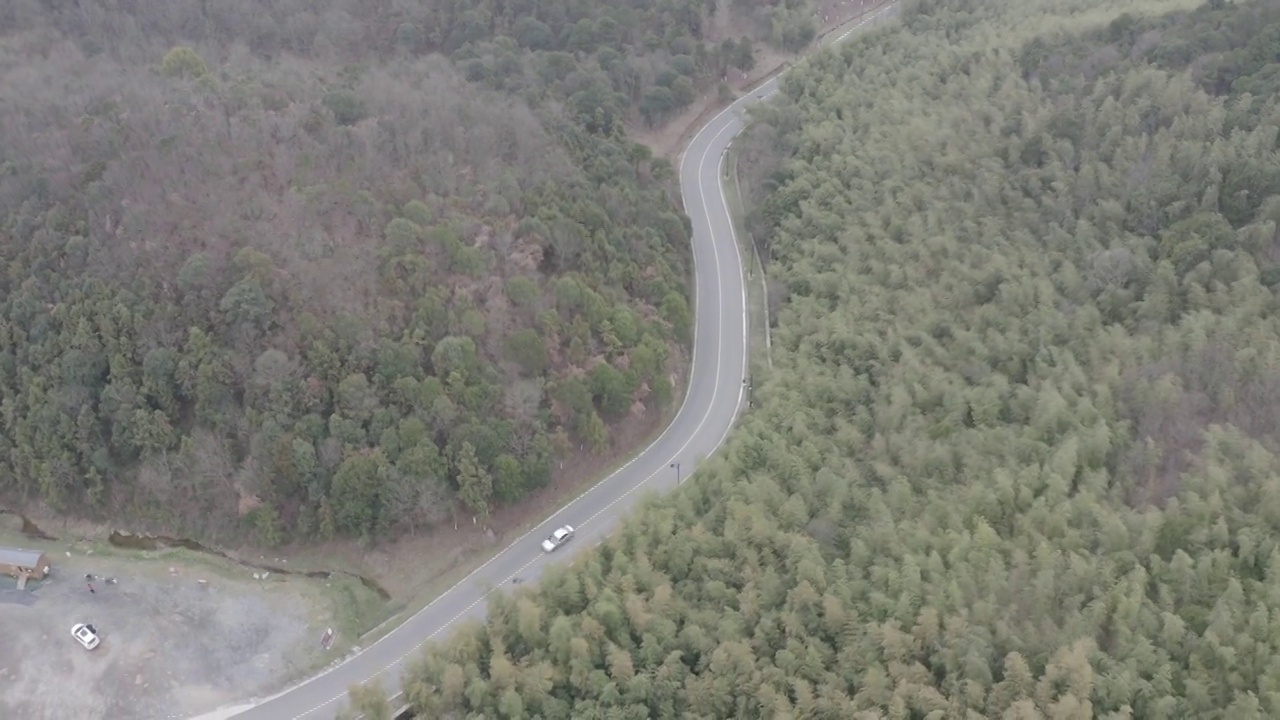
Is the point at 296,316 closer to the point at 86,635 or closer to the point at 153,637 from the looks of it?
the point at 153,637

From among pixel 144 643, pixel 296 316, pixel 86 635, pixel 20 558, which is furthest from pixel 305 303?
pixel 86 635

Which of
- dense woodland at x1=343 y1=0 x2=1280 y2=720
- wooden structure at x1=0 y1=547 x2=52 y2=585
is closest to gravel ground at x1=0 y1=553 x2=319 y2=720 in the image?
wooden structure at x1=0 y1=547 x2=52 y2=585

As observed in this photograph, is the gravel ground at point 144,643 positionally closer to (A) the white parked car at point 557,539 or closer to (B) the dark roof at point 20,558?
(B) the dark roof at point 20,558

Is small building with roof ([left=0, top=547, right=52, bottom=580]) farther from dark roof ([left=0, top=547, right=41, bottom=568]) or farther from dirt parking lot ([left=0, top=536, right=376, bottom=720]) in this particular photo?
dirt parking lot ([left=0, top=536, right=376, bottom=720])

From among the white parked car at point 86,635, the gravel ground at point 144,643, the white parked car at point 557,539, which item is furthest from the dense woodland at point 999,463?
the white parked car at point 86,635

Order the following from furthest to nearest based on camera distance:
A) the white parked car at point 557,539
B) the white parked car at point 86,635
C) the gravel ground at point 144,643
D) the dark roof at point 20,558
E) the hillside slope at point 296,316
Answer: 1. the hillside slope at point 296,316
2. the dark roof at point 20,558
3. the white parked car at point 557,539
4. the white parked car at point 86,635
5. the gravel ground at point 144,643

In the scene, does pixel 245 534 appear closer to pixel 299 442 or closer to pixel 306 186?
pixel 299 442
